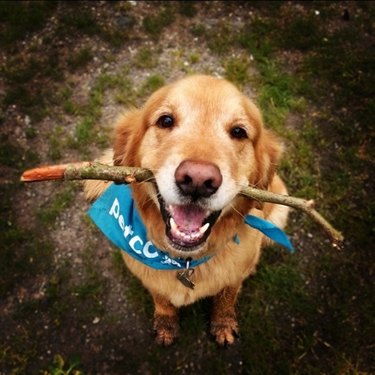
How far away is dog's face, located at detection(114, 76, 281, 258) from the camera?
2270mm

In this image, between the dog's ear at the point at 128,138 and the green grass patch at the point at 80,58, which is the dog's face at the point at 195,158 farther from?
the green grass patch at the point at 80,58

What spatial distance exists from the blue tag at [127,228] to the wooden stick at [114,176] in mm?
675

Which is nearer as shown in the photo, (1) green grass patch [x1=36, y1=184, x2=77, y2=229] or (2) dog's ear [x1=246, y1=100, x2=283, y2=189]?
(2) dog's ear [x1=246, y1=100, x2=283, y2=189]

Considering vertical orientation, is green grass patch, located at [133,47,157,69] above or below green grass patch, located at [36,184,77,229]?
above

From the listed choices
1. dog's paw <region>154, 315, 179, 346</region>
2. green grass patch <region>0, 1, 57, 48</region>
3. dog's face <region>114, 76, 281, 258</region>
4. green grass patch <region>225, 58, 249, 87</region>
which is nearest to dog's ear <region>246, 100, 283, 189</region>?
dog's face <region>114, 76, 281, 258</region>

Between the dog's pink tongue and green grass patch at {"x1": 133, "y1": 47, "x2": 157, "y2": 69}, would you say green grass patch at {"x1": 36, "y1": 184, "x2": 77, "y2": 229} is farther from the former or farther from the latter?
the dog's pink tongue

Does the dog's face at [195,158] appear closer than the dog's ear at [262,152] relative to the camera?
Yes

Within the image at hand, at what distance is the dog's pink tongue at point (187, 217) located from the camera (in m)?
2.43

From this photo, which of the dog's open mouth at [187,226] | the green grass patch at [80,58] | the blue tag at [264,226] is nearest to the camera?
the dog's open mouth at [187,226]

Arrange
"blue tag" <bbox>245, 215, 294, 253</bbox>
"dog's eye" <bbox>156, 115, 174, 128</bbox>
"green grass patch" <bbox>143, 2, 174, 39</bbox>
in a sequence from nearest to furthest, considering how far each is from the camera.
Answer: "dog's eye" <bbox>156, 115, 174, 128</bbox> < "blue tag" <bbox>245, 215, 294, 253</bbox> < "green grass patch" <bbox>143, 2, 174, 39</bbox>

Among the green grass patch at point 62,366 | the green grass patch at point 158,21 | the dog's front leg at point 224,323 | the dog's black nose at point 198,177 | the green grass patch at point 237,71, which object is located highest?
the dog's black nose at point 198,177

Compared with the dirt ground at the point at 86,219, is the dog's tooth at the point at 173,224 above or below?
above

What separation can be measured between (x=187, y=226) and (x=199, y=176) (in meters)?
0.42

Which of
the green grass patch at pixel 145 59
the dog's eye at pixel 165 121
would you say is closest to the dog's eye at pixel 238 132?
the dog's eye at pixel 165 121
